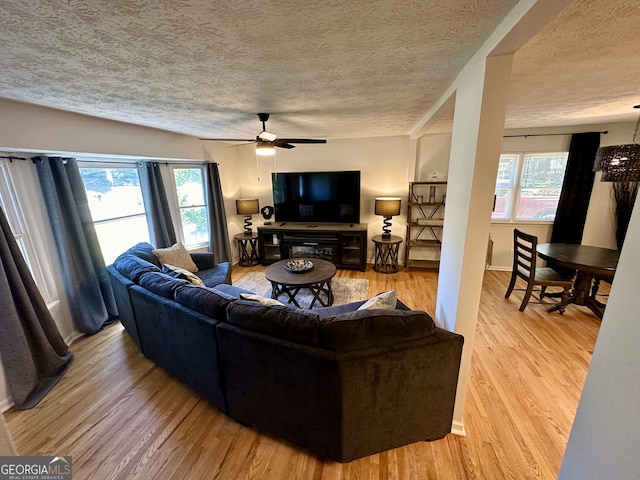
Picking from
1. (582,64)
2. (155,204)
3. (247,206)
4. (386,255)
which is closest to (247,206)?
(247,206)

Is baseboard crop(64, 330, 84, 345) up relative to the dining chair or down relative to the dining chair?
down

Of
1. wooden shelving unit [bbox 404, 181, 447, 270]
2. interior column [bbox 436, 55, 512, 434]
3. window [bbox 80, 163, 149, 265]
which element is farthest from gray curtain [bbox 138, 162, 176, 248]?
wooden shelving unit [bbox 404, 181, 447, 270]

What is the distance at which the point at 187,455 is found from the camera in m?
1.56

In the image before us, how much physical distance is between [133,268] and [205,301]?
1.16m

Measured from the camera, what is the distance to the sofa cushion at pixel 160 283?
1943 millimetres

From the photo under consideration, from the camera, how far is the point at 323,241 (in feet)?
14.6

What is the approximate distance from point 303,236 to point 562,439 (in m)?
3.71

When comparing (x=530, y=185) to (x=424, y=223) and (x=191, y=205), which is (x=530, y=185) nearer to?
(x=424, y=223)

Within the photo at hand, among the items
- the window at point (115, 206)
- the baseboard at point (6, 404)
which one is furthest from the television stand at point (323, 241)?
the baseboard at point (6, 404)

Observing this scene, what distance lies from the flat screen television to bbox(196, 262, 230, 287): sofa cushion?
5.71ft

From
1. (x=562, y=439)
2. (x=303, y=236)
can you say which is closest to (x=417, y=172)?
(x=303, y=236)

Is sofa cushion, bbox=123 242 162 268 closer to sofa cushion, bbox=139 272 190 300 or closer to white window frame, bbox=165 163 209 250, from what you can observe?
sofa cushion, bbox=139 272 190 300

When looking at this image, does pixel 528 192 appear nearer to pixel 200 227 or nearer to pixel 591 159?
pixel 591 159

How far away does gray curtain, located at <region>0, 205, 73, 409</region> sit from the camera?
1895mm
